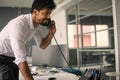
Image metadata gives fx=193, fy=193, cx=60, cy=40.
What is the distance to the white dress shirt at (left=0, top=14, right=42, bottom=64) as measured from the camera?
3.64ft

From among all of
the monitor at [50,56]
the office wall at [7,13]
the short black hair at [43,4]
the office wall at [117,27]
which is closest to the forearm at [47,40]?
the short black hair at [43,4]

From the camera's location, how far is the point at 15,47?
1114mm

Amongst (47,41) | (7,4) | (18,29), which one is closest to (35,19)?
(18,29)

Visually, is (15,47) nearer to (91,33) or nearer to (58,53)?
(58,53)

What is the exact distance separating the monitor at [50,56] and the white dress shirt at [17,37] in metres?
1.48

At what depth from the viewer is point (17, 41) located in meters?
1.12

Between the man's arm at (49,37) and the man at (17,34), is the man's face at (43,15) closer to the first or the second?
the man at (17,34)

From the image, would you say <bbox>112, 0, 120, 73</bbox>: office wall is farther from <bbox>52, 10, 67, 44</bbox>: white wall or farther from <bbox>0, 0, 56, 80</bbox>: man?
<bbox>0, 0, 56, 80</bbox>: man

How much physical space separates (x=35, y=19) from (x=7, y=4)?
6.10 m

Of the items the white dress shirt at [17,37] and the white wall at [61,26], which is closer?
the white dress shirt at [17,37]

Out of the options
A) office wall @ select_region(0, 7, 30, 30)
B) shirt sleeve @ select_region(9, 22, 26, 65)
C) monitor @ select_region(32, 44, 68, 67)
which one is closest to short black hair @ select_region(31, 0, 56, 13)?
shirt sleeve @ select_region(9, 22, 26, 65)

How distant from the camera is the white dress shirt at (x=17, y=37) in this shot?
3.64 feet

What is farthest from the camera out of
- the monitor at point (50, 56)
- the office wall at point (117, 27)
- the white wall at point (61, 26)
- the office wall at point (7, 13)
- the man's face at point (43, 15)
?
the office wall at point (7, 13)

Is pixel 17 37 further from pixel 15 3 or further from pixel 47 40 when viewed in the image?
pixel 15 3
